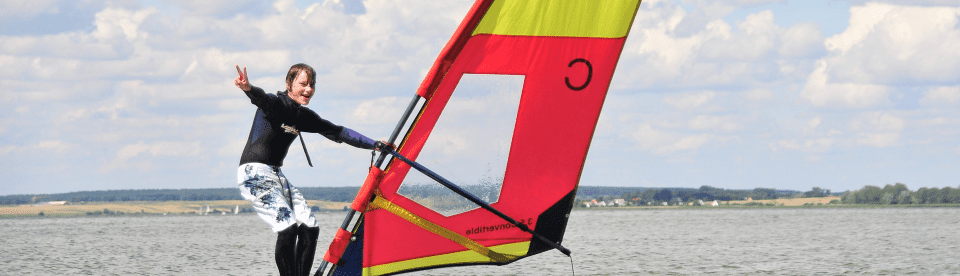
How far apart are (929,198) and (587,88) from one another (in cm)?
14886

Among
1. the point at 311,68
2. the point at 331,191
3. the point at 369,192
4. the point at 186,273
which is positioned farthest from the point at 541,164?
the point at 331,191

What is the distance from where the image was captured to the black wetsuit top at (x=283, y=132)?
19.6ft

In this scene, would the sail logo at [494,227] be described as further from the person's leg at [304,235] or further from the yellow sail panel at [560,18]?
the yellow sail panel at [560,18]

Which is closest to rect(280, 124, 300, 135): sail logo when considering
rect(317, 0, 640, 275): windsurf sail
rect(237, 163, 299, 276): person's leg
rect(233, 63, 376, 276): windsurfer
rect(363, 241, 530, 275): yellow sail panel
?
rect(233, 63, 376, 276): windsurfer

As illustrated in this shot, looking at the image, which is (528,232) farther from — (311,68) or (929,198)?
(929,198)

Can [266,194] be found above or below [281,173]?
below

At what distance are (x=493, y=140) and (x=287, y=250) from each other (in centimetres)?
174

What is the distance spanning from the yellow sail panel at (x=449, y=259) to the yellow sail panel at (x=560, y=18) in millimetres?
1742

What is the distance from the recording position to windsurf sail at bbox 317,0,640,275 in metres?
6.20

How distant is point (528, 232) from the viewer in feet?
22.4

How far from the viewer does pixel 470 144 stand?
6582 millimetres

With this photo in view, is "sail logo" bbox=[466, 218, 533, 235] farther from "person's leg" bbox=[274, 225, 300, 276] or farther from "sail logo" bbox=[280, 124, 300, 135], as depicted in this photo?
"sail logo" bbox=[280, 124, 300, 135]

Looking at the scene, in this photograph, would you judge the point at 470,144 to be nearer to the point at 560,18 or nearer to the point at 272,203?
the point at 560,18

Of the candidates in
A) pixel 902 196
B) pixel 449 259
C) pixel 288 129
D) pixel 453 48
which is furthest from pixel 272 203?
pixel 902 196
